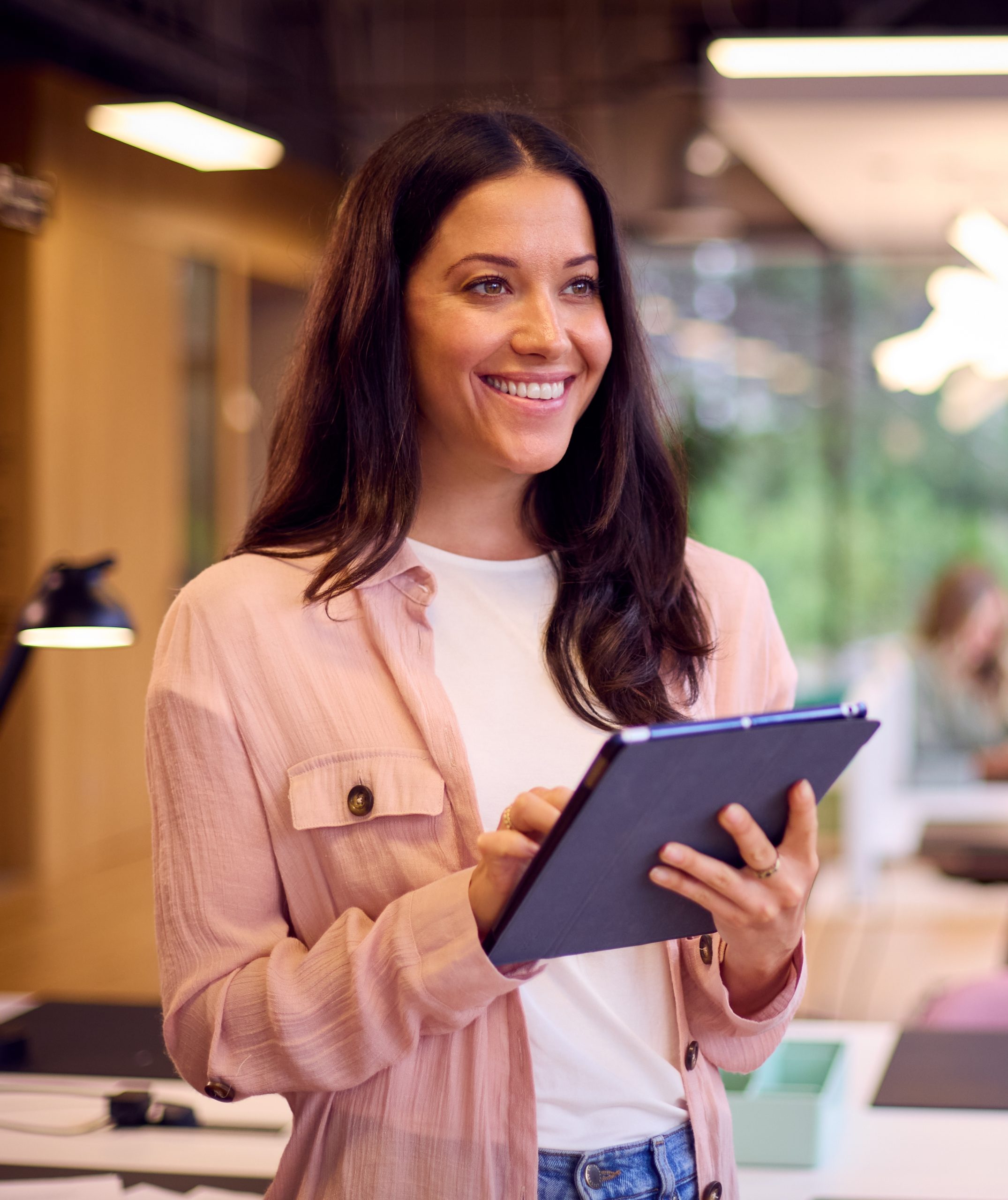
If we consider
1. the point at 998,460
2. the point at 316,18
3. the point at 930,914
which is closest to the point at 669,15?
the point at 316,18

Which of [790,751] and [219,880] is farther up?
[790,751]

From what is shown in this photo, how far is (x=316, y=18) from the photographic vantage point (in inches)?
313

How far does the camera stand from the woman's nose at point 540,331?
4.38 feet

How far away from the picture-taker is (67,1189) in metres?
1.75

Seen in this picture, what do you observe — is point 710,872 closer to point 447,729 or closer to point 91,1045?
point 447,729

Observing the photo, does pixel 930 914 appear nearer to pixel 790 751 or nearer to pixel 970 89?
pixel 970 89

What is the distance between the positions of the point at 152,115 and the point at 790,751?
443 centimetres

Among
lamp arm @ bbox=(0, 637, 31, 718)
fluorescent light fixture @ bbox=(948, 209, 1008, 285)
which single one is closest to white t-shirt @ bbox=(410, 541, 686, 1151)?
lamp arm @ bbox=(0, 637, 31, 718)

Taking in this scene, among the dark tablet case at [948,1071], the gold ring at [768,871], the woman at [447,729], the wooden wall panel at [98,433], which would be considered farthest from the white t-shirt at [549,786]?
the wooden wall panel at [98,433]

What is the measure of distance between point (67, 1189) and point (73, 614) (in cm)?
77

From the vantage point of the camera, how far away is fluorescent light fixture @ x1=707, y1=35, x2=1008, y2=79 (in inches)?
176

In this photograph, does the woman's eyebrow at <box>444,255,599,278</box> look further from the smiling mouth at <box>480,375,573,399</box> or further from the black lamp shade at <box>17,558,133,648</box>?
the black lamp shade at <box>17,558,133,648</box>

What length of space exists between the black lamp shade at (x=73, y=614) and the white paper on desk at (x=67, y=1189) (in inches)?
28.9

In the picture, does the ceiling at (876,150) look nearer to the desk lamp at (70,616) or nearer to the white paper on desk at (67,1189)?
the desk lamp at (70,616)
